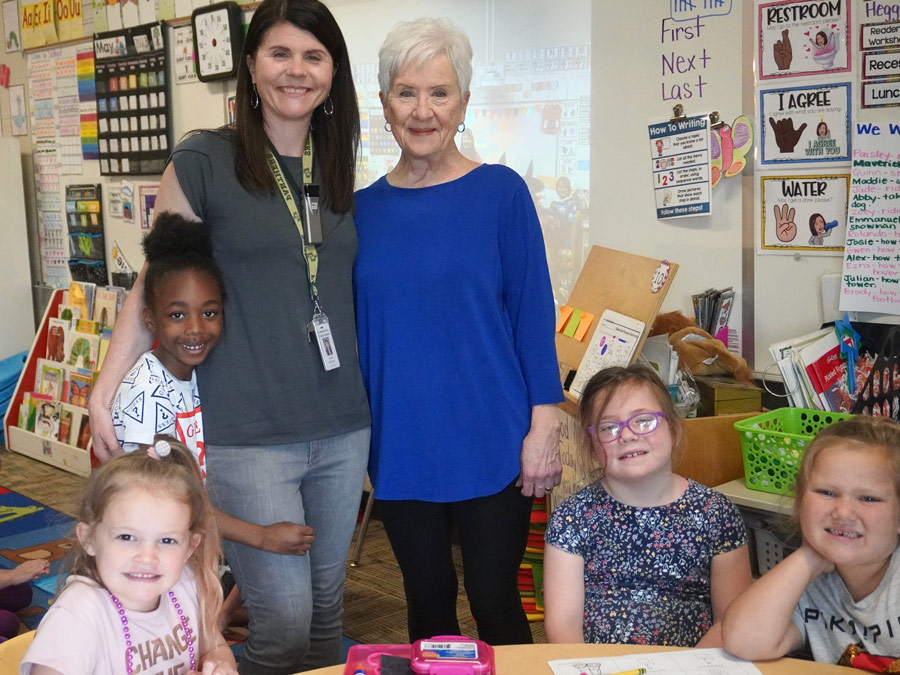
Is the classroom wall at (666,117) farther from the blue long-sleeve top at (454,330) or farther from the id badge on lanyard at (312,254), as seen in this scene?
the id badge on lanyard at (312,254)

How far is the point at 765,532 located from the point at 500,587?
85 centimetres

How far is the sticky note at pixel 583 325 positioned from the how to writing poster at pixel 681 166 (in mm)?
411

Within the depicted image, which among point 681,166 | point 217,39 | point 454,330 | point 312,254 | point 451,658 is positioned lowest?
point 451,658

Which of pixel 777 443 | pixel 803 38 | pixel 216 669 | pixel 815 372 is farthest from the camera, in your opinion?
pixel 803 38

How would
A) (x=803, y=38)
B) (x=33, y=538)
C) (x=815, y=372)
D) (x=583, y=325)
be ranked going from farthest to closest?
(x=33, y=538) → (x=583, y=325) → (x=803, y=38) → (x=815, y=372)

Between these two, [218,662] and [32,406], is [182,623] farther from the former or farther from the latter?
[32,406]

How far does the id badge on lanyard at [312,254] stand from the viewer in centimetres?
173

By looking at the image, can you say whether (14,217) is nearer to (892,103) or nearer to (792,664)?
(892,103)

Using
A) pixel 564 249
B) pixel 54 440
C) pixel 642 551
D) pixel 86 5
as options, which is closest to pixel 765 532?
pixel 642 551

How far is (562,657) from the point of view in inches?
49.9

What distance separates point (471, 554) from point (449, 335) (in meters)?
0.45

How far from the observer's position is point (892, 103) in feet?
7.89

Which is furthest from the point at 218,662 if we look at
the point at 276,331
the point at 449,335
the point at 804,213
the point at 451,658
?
the point at 804,213

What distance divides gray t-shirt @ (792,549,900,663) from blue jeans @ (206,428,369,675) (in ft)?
2.78
